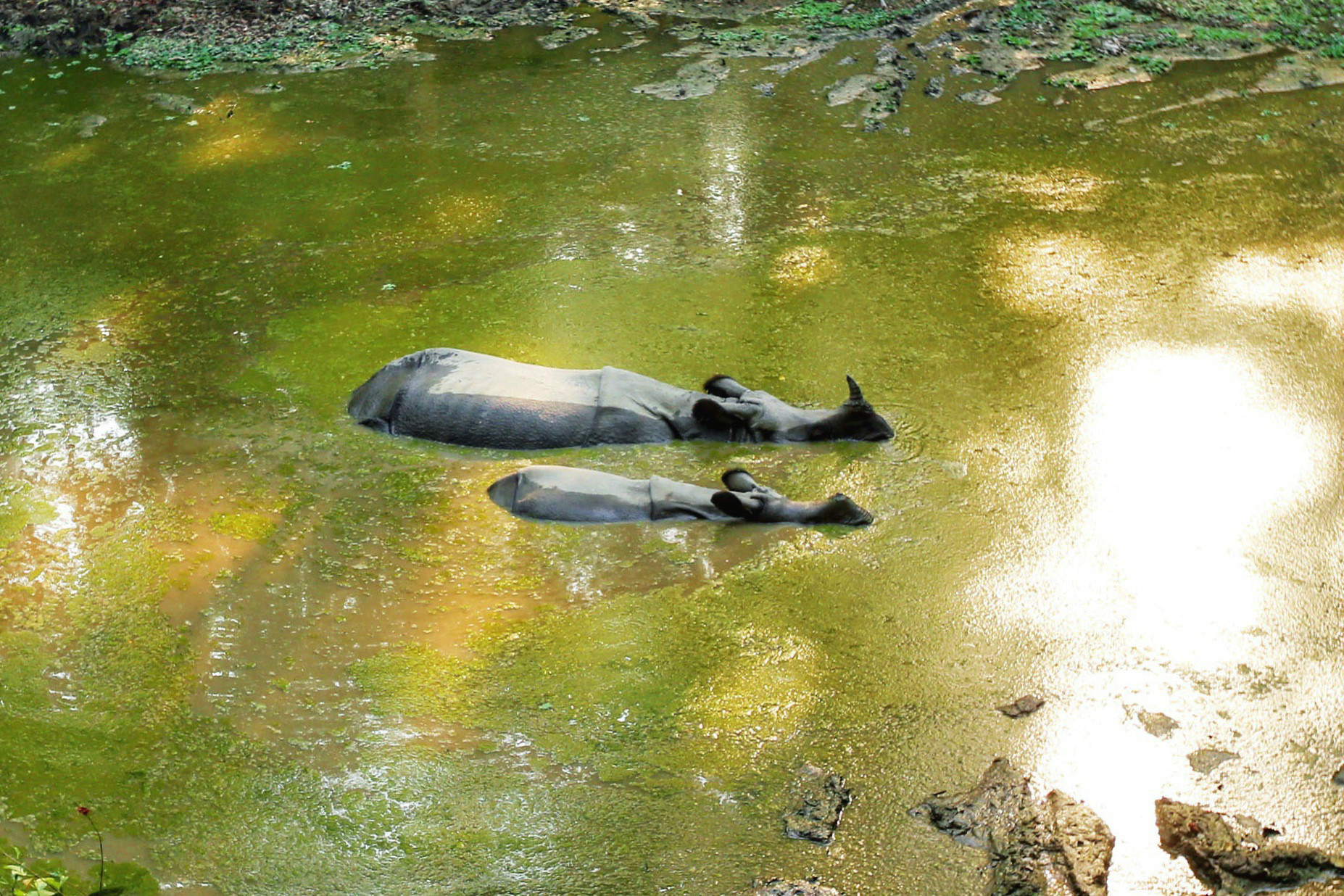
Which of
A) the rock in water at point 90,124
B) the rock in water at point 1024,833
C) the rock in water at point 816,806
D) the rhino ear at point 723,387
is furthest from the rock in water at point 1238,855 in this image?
the rock in water at point 90,124

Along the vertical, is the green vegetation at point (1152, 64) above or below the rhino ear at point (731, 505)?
above

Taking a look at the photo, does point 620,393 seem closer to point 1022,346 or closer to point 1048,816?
point 1022,346

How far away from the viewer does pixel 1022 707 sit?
3.48 meters

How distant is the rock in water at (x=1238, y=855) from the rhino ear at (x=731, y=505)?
1733mm

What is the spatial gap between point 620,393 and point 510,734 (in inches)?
65.8

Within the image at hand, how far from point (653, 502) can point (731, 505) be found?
0.97ft

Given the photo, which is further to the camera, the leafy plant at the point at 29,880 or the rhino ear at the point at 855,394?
the rhino ear at the point at 855,394

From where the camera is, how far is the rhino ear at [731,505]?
421cm

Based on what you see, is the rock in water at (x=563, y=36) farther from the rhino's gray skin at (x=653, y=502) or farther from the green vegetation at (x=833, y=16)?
the rhino's gray skin at (x=653, y=502)

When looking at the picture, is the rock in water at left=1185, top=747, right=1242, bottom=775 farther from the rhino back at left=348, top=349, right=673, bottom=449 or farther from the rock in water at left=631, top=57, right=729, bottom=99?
the rock in water at left=631, top=57, right=729, bottom=99

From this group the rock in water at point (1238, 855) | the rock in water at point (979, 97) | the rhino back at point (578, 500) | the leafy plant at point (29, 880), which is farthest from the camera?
the rock in water at point (979, 97)

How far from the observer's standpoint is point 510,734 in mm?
3518

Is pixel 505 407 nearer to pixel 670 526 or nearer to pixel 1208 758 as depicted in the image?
pixel 670 526

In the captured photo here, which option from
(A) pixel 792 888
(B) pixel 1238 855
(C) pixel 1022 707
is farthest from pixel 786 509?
(B) pixel 1238 855
